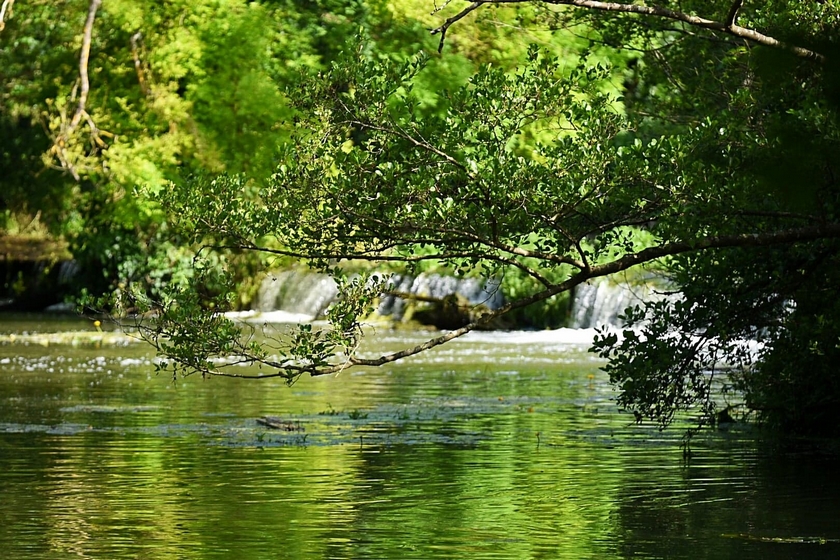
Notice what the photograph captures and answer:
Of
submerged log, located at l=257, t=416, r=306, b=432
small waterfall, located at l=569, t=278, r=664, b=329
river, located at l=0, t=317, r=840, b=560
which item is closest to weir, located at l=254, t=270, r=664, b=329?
small waterfall, located at l=569, t=278, r=664, b=329

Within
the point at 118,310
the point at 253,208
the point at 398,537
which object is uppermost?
the point at 253,208

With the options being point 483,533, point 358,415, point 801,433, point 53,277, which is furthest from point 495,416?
point 53,277

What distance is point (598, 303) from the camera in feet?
117

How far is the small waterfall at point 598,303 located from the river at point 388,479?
1316 centimetres

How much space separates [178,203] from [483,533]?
4.21 m

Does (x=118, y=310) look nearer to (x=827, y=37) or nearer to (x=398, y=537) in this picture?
(x=398, y=537)

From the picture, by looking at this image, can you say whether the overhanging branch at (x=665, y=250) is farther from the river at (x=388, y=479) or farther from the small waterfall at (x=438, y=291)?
the small waterfall at (x=438, y=291)

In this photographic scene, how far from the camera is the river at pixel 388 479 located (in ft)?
33.0

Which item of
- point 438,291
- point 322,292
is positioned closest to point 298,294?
point 322,292

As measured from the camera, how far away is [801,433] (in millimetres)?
15891

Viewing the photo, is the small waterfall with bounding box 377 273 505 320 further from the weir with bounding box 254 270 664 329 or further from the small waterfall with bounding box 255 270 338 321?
the small waterfall with bounding box 255 270 338 321

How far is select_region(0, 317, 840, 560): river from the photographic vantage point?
1006cm

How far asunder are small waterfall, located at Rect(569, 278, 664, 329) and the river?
43.2 feet

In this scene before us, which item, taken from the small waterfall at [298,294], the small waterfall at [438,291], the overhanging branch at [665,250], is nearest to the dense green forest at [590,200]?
the overhanging branch at [665,250]
